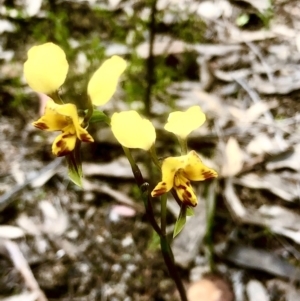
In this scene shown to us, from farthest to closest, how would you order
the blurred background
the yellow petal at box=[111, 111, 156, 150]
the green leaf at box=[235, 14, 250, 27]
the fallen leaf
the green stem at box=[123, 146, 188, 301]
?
the green leaf at box=[235, 14, 250, 27] → the fallen leaf → the blurred background → the green stem at box=[123, 146, 188, 301] → the yellow petal at box=[111, 111, 156, 150]

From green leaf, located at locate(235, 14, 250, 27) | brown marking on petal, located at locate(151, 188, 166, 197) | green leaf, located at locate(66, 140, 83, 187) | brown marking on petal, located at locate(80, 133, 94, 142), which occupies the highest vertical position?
brown marking on petal, located at locate(80, 133, 94, 142)

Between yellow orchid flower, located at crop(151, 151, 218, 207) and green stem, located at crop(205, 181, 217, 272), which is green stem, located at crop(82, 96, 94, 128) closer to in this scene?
yellow orchid flower, located at crop(151, 151, 218, 207)

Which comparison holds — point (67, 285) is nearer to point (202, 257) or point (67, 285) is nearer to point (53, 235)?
point (53, 235)

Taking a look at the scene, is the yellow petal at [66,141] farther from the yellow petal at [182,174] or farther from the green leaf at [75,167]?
the yellow petal at [182,174]

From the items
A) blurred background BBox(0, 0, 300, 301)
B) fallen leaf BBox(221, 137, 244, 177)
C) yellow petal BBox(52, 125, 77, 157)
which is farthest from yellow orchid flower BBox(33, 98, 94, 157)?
Answer: fallen leaf BBox(221, 137, 244, 177)

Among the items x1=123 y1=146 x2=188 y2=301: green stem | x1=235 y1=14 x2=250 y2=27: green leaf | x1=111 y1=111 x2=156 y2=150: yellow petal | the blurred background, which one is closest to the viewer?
x1=111 y1=111 x2=156 y2=150: yellow petal

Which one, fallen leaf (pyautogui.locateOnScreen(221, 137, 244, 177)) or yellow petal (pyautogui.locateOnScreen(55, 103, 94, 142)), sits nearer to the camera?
yellow petal (pyautogui.locateOnScreen(55, 103, 94, 142))

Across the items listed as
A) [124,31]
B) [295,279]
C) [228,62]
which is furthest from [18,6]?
[295,279]

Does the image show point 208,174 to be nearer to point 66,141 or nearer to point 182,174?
point 182,174
